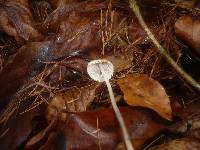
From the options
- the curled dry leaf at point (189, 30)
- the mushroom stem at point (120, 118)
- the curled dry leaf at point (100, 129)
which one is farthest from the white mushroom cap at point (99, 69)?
the curled dry leaf at point (189, 30)

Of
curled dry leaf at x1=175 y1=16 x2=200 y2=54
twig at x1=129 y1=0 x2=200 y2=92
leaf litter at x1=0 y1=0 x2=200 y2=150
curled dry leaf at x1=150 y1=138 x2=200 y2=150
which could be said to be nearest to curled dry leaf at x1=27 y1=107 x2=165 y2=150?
leaf litter at x1=0 y1=0 x2=200 y2=150

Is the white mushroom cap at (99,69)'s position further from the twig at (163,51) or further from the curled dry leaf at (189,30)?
the curled dry leaf at (189,30)

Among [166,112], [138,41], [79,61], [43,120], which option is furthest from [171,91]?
[43,120]

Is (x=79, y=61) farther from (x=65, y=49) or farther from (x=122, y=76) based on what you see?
(x=122, y=76)

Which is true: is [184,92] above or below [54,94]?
below

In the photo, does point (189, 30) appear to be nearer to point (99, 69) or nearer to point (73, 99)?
point (99, 69)

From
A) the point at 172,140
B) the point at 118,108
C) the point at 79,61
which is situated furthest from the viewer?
the point at 79,61
